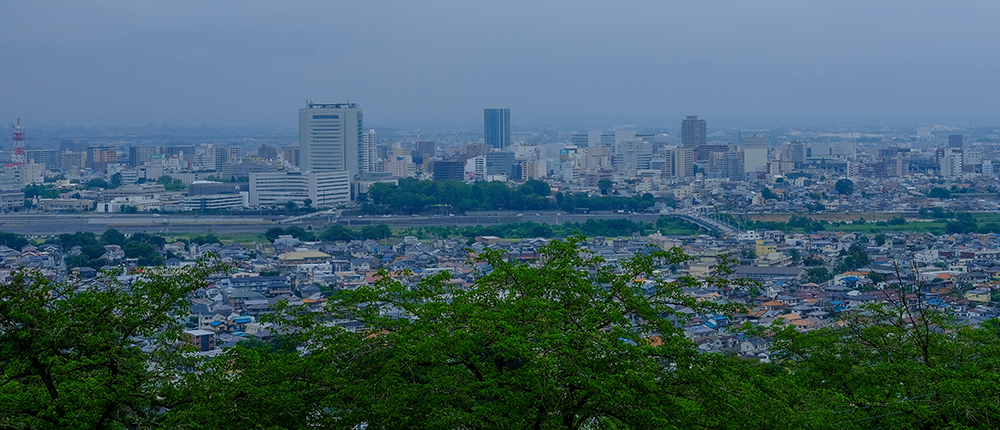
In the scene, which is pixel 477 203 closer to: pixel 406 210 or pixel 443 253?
pixel 406 210

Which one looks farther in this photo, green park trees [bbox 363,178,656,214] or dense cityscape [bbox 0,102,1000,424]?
green park trees [bbox 363,178,656,214]

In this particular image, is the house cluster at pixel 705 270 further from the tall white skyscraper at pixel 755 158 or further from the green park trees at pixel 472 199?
the tall white skyscraper at pixel 755 158

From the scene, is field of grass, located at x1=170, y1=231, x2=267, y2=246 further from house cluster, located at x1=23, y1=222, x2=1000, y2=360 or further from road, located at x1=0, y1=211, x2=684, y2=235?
house cluster, located at x1=23, y1=222, x2=1000, y2=360

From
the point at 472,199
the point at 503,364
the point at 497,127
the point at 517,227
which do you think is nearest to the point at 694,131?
the point at 497,127

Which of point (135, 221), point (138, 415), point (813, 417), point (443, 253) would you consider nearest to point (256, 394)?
point (138, 415)

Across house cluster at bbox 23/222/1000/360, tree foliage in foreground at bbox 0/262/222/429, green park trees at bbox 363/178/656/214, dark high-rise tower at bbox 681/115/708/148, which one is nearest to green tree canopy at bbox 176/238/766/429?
tree foliage in foreground at bbox 0/262/222/429

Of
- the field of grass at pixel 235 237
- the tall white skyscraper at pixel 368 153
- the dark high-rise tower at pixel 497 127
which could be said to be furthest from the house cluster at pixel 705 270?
the dark high-rise tower at pixel 497 127

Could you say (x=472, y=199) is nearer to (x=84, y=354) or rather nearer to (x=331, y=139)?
(x=331, y=139)
